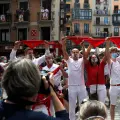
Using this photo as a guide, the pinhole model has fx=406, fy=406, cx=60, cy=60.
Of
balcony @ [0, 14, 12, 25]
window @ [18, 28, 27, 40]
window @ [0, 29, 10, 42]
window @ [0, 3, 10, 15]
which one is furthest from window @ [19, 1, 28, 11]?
window @ [0, 29, 10, 42]

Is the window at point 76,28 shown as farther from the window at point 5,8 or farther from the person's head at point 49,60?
the person's head at point 49,60

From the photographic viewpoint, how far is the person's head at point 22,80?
2775 mm

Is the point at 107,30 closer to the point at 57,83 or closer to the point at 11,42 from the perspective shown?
the point at 11,42

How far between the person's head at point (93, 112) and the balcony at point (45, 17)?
31749 millimetres

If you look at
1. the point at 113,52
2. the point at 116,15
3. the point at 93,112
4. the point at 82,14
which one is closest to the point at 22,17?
the point at 113,52

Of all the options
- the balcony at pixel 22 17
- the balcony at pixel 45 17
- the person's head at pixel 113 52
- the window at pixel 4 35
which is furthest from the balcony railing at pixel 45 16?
the person's head at pixel 113 52

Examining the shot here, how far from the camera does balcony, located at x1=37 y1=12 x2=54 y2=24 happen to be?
114 feet

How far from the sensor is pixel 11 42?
116 feet

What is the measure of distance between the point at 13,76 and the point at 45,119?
0.37m

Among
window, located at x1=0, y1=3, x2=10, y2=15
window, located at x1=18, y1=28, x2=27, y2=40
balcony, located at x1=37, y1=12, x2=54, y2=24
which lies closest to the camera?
balcony, located at x1=37, y1=12, x2=54, y2=24

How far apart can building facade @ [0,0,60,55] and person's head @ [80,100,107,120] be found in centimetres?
3175

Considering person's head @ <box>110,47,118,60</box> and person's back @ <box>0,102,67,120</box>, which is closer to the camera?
person's back @ <box>0,102,67,120</box>

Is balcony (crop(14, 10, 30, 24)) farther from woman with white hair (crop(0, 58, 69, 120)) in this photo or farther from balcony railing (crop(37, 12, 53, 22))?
woman with white hair (crop(0, 58, 69, 120))

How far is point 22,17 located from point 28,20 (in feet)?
2.06
